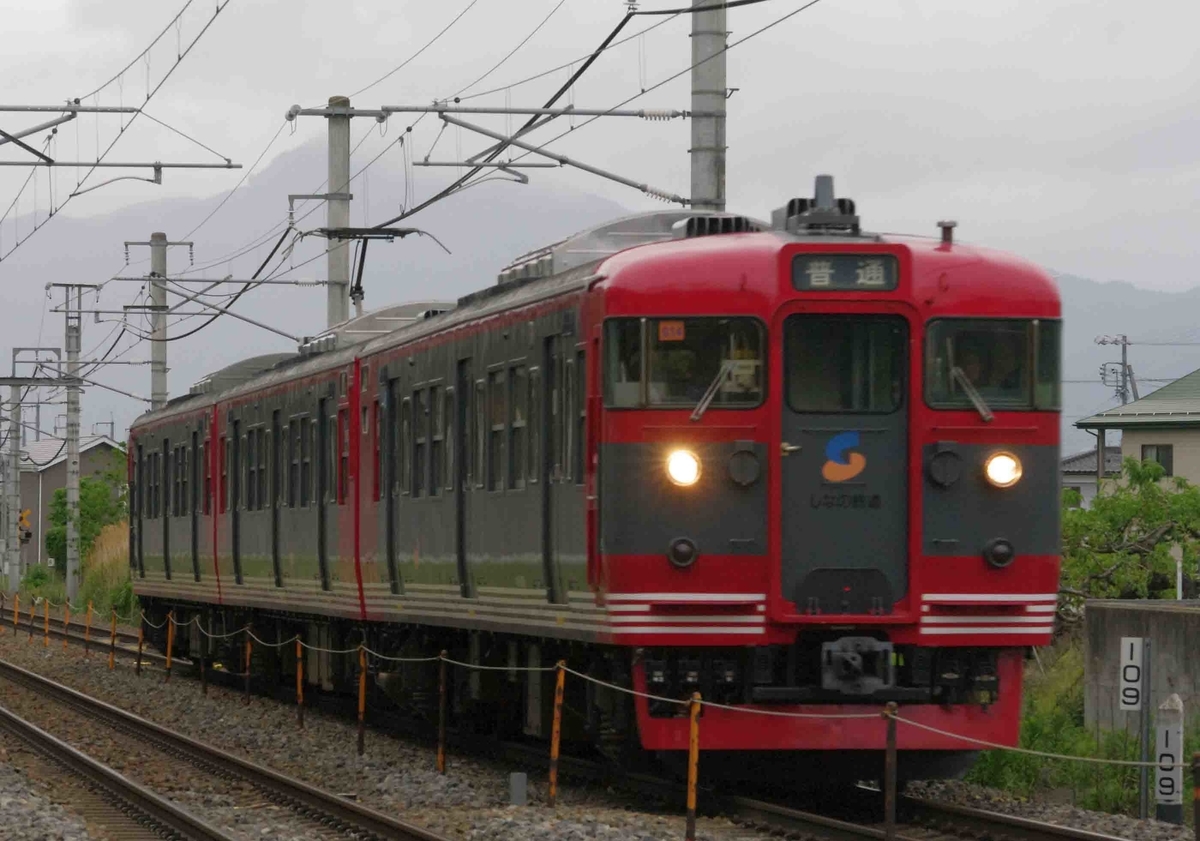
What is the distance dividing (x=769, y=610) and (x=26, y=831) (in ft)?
13.5

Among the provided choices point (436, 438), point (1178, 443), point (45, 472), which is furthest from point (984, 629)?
point (45, 472)

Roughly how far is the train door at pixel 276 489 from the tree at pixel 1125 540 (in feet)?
26.7

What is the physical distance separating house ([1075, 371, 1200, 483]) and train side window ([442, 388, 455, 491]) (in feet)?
133

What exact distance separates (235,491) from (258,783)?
8.40m

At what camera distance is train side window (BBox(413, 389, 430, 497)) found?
16.5 metres

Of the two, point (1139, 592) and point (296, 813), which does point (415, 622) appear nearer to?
point (296, 813)

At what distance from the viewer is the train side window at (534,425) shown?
1385 centimetres

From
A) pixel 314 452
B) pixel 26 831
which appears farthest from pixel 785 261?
pixel 314 452

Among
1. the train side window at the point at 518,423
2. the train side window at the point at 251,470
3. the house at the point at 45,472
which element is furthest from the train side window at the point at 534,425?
the house at the point at 45,472

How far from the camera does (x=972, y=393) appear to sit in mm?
12633

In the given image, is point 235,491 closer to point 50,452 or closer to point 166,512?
point 166,512

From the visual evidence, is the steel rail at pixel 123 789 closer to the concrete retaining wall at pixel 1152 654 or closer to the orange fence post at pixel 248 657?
the orange fence post at pixel 248 657

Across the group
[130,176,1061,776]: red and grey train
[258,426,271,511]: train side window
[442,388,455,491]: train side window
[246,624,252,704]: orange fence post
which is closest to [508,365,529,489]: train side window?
[130,176,1061,776]: red and grey train

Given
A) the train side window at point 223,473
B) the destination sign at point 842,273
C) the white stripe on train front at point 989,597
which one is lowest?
the white stripe on train front at point 989,597
